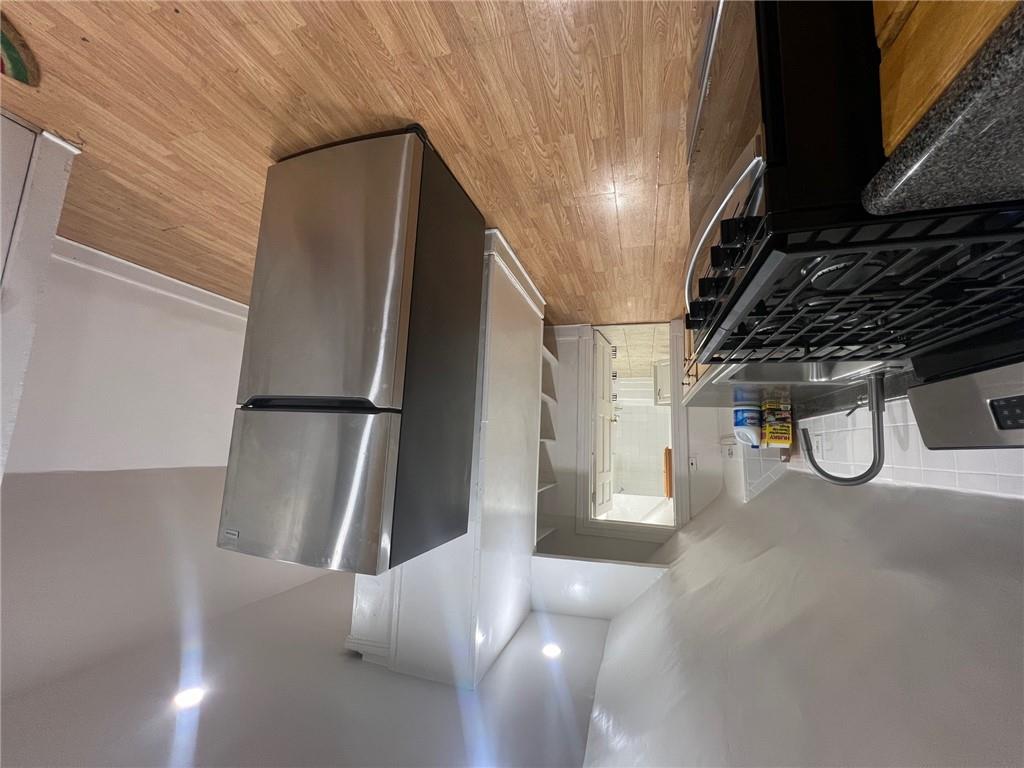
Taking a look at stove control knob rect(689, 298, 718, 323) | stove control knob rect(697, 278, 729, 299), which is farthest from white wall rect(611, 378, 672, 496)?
stove control knob rect(697, 278, 729, 299)

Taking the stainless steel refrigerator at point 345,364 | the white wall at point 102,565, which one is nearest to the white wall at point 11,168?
the stainless steel refrigerator at point 345,364

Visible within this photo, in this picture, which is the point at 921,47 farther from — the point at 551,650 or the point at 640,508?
the point at 640,508

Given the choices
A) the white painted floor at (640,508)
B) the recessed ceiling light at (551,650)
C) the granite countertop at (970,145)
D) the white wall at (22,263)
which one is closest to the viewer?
the granite countertop at (970,145)

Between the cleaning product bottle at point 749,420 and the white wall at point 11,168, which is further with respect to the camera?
the cleaning product bottle at point 749,420

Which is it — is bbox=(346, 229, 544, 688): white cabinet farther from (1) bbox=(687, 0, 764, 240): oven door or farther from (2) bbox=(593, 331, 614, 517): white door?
(2) bbox=(593, 331, 614, 517): white door

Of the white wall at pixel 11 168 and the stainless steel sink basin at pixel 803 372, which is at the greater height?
the white wall at pixel 11 168

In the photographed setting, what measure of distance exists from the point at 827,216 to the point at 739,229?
90mm

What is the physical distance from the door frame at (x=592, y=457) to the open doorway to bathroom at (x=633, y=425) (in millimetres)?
66

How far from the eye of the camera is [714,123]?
0.63 m

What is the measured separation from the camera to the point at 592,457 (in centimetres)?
280

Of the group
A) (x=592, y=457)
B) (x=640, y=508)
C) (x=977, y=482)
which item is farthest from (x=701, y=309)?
(x=640, y=508)

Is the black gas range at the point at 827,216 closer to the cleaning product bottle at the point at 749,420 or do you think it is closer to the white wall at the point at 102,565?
the cleaning product bottle at the point at 749,420

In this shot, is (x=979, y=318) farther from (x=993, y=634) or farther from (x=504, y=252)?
(x=504, y=252)

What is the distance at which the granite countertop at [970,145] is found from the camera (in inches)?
7.8
